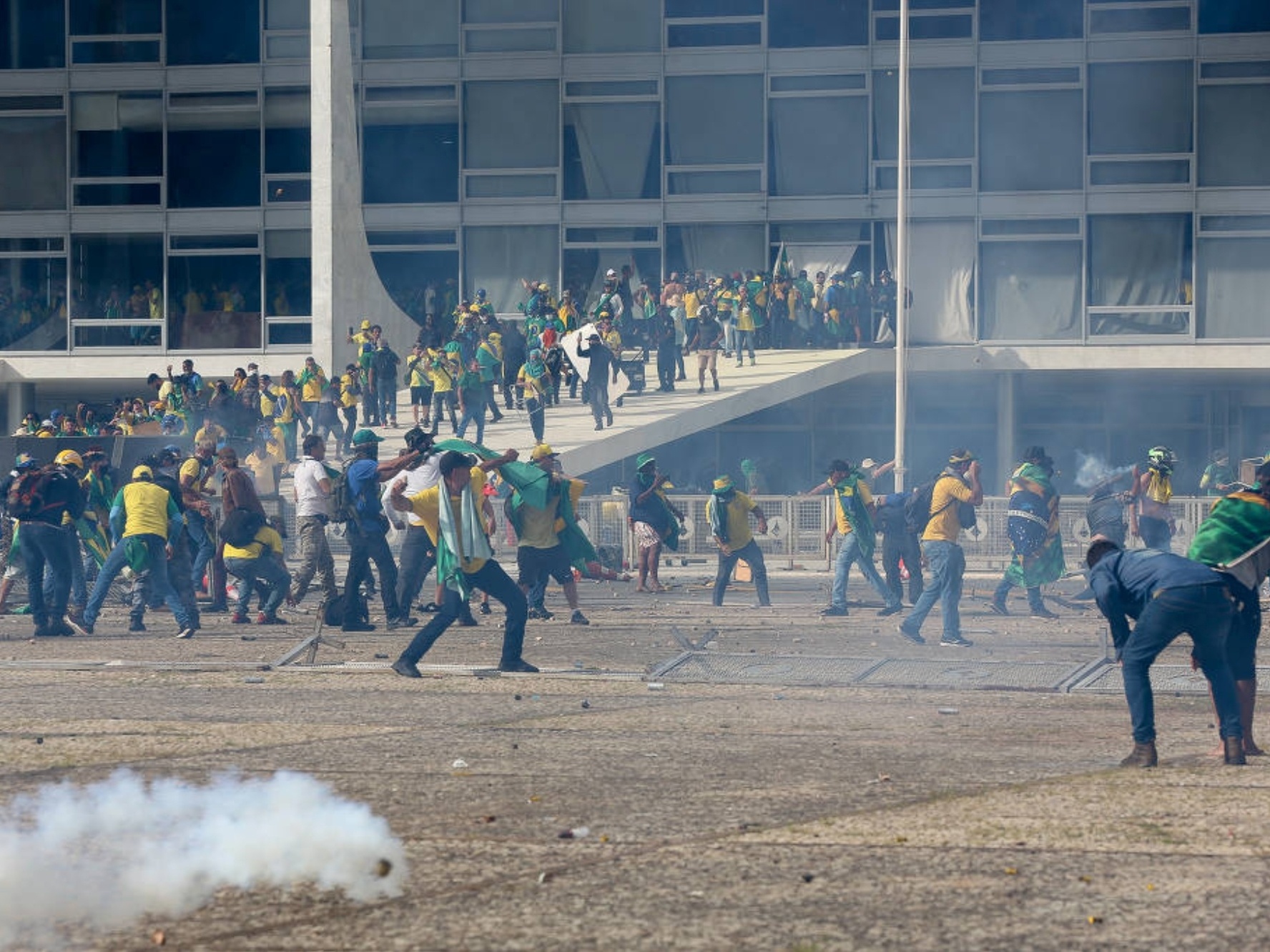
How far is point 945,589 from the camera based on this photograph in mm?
14266

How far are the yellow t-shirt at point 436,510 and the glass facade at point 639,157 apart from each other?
83.7 ft

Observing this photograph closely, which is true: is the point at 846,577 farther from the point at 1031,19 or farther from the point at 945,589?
the point at 1031,19

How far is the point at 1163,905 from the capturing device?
19.8 feet

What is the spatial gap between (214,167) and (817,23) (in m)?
12.9

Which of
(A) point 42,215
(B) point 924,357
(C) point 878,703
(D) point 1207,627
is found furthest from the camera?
(A) point 42,215

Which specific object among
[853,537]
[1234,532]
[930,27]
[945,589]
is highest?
[930,27]

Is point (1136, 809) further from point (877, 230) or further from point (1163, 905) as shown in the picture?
point (877, 230)

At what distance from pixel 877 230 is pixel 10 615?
2425 cm

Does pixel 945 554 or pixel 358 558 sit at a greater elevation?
pixel 945 554

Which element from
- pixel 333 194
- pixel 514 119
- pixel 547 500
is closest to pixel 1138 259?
pixel 514 119

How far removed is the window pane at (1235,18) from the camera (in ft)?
119

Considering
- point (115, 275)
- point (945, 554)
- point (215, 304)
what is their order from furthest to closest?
point (115, 275)
point (215, 304)
point (945, 554)

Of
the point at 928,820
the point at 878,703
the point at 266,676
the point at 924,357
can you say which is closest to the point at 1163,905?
the point at 928,820

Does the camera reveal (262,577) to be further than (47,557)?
Yes
